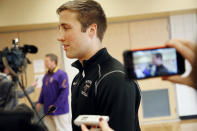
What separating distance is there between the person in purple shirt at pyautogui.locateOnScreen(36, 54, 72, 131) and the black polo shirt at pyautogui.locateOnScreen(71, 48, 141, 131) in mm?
2147

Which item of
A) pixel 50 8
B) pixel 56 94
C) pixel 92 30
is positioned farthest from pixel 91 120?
pixel 50 8

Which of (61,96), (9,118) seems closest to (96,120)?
(9,118)

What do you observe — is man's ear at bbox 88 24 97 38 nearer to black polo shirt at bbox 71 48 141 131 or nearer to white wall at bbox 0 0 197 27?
black polo shirt at bbox 71 48 141 131

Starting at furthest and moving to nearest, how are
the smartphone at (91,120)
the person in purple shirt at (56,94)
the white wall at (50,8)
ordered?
the white wall at (50,8) → the person in purple shirt at (56,94) → the smartphone at (91,120)

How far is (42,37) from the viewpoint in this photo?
4586mm

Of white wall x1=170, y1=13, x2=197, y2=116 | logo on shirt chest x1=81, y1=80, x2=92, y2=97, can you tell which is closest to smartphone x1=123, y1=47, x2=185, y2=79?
logo on shirt chest x1=81, y1=80, x2=92, y2=97

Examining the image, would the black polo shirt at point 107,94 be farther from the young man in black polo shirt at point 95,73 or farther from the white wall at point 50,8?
the white wall at point 50,8

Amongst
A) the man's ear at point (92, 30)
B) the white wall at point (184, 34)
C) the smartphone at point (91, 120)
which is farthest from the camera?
the white wall at point (184, 34)

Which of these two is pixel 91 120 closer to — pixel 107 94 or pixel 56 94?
pixel 107 94

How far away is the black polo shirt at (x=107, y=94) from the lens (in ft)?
3.36

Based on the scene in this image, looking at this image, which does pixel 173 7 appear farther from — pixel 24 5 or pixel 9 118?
pixel 9 118

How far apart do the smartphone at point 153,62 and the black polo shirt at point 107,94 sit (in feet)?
1.30

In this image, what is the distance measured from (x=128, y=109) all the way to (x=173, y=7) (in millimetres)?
3384

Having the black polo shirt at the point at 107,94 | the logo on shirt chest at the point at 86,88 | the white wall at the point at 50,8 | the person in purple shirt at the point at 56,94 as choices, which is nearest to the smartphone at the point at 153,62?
the black polo shirt at the point at 107,94
